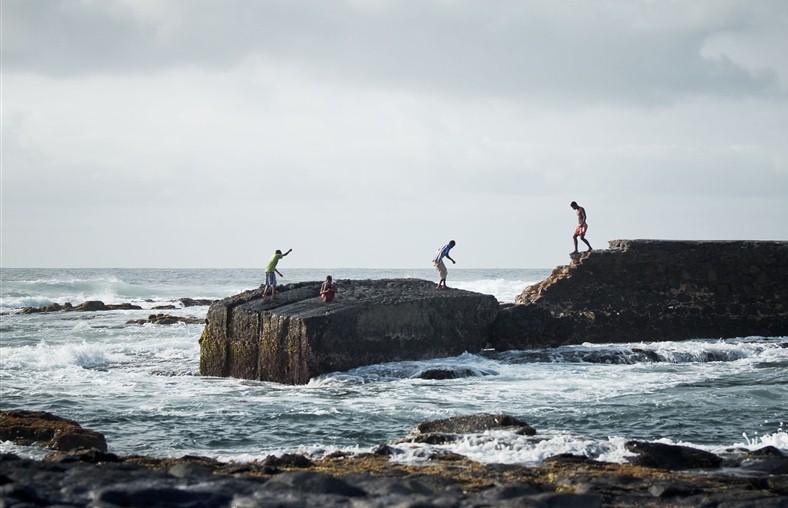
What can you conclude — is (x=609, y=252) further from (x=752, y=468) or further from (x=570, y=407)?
(x=752, y=468)

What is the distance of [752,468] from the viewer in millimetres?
9570

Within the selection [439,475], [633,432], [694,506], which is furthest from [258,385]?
[694,506]

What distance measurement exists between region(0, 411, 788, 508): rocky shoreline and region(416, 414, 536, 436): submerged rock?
4.24 ft

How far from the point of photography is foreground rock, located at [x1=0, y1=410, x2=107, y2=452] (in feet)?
37.7

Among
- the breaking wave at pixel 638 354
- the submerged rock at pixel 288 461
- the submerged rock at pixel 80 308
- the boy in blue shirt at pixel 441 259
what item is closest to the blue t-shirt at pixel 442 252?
the boy in blue shirt at pixel 441 259

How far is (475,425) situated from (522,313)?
11.6 metres

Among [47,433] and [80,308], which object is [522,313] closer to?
[47,433]

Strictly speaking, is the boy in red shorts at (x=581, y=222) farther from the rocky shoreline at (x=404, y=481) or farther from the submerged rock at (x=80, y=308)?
the submerged rock at (x=80, y=308)

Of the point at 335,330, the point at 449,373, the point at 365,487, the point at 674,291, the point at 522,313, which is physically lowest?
the point at 449,373

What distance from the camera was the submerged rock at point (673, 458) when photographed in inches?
382

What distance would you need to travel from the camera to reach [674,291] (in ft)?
83.4

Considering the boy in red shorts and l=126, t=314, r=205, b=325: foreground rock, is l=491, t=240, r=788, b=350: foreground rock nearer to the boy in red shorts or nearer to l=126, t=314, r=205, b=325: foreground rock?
the boy in red shorts

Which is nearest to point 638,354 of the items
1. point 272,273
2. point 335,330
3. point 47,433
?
point 335,330

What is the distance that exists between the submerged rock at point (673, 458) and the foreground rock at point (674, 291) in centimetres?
1447
